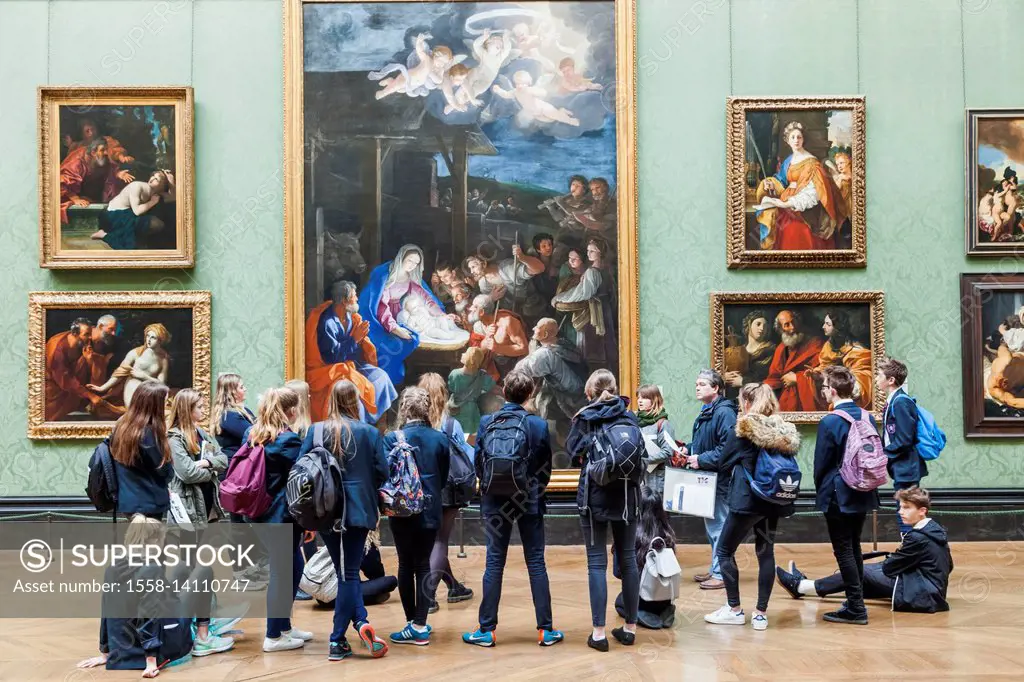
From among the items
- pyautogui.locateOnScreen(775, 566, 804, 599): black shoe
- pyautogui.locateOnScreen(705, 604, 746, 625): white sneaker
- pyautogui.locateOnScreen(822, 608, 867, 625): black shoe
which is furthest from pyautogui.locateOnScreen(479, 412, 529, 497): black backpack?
pyautogui.locateOnScreen(775, 566, 804, 599): black shoe

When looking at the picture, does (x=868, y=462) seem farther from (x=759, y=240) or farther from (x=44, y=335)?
(x=44, y=335)

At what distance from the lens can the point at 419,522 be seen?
7203 millimetres

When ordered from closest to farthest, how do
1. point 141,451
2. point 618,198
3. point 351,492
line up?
point 141,451 → point 351,492 → point 618,198

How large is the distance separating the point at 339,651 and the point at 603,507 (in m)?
2.18

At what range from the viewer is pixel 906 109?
11.9 metres

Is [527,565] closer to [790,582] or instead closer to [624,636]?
[624,636]

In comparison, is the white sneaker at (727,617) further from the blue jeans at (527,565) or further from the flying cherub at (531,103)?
the flying cherub at (531,103)

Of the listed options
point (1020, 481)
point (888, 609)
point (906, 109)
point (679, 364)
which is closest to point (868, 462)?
point (888, 609)

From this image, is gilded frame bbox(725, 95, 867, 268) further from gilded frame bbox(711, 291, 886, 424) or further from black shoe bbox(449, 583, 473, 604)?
black shoe bbox(449, 583, 473, 604)

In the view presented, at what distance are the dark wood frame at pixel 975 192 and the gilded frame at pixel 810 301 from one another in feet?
4.34

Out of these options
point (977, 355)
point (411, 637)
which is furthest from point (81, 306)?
point (977, 355)

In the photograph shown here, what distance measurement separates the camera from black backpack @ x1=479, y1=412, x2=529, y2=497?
7086 millimetres

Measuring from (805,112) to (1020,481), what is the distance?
17.2 ft

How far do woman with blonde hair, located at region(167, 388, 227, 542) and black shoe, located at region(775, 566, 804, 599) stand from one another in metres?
5.05
